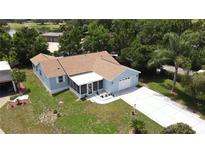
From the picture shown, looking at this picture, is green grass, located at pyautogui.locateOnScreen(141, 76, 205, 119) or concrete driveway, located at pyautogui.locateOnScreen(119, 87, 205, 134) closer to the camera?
concrete driveway, located at pyautogui.locateOnScreen(119, 87, 205, 134)

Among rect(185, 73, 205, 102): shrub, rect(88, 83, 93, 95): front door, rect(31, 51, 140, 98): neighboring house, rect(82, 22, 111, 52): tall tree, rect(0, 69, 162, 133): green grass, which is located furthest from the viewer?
rect(82, 22, 111, 52): tall tree

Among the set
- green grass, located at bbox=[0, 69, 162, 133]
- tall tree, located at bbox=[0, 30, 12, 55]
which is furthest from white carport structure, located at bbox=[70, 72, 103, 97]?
tall tree, located at bbox=[0, 30, 12, 55]

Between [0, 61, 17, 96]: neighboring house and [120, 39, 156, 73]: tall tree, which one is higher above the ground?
[120, 39, 156, 73]: tall tree

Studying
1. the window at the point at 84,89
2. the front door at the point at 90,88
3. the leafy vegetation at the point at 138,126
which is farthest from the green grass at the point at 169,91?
the window at the point at 84,89

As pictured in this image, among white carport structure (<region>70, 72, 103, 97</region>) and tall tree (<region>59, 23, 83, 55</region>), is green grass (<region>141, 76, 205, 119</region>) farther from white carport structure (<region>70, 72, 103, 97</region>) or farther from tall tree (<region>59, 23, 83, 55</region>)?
tall tree (<region>59, 23, 83, 55</region>)

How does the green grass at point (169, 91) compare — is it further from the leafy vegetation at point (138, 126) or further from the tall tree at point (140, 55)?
the leafy vegetation at point (138, 126)

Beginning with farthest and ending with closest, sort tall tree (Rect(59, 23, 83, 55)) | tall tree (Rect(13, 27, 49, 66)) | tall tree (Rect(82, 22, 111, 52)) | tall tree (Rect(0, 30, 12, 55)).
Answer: tall tree (Rect(59, 23, 83, 55)) → tall tree (Rect(82, 22, 111, 52)) → tall tree (Rect(13, 27, 49, 66)) → tall tree (Rect(0, 30, 12, 55))

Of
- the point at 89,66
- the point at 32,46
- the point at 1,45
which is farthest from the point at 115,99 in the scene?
the point at 1,45

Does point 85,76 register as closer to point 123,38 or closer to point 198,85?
point 123,38
